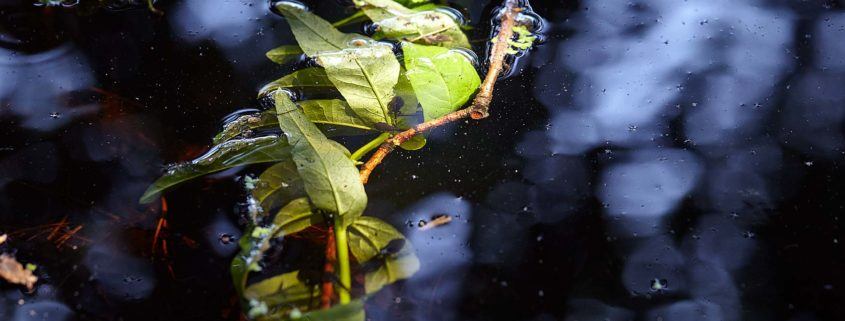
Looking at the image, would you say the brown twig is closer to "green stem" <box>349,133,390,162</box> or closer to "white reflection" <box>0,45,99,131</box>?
"green stem" <box>349,133,390,162</box>

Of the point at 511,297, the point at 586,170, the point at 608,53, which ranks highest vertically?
the point at 608,53

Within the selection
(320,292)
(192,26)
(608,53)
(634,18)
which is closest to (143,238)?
(320,292)

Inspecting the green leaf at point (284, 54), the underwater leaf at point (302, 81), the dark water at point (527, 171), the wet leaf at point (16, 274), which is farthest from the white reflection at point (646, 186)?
the wet leaf at point (16, 274)

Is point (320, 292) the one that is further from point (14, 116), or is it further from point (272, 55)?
point (14, 116)

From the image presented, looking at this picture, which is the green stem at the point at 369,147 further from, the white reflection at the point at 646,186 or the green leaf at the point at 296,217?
the white reflection at the point at 646,186

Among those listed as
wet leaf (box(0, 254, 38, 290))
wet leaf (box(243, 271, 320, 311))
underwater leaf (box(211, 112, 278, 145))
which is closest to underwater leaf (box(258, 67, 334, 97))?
underwater leaf (box(211, 112, 278, 145))
